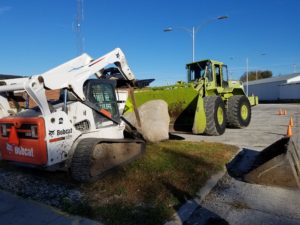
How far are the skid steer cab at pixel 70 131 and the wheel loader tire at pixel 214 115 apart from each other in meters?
4.28

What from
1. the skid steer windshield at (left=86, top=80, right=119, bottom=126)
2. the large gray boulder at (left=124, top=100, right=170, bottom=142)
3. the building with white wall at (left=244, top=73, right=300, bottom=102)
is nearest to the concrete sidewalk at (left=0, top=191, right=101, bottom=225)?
the skid steer windshield at (left=86, top=80, right=119, bottom=126)

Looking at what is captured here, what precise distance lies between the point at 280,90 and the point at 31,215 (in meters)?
49.5

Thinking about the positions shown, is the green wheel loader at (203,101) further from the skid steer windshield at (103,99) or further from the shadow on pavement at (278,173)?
the shadow on pavement at (278,173)

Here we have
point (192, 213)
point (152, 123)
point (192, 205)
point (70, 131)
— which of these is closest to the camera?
point (192, 213)

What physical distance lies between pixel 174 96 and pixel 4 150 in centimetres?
613

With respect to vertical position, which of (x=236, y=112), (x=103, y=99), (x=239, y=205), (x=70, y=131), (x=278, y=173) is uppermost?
(x=103, y=99)

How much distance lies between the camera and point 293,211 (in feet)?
14.1

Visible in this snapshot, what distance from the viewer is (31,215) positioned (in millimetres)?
4352

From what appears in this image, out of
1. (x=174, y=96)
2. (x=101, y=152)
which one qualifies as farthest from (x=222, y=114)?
(x=101, y=152)

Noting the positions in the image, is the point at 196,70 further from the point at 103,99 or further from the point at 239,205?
the point at 239,205

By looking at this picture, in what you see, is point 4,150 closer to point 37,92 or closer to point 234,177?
point 37,92

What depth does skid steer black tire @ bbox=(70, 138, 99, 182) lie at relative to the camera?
503 cm

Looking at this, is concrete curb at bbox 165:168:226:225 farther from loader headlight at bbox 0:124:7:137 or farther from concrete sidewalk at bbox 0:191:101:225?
loader headlight at bbox 0:124:7:137

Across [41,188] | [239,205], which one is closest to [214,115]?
[239,205]
